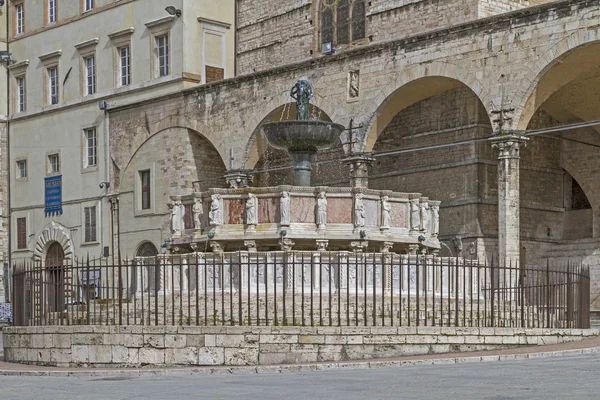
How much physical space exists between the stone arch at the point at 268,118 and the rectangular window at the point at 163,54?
4.81m

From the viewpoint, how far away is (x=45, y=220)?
39.1 metres

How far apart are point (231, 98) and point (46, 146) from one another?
951 cm

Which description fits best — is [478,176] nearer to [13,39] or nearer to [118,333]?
[118,333]

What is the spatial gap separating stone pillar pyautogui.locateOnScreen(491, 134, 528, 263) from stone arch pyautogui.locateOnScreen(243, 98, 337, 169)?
208 inches

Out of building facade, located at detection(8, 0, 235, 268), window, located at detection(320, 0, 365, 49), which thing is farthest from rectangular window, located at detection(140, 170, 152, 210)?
window, located at detection(320, 0, 365, 49)

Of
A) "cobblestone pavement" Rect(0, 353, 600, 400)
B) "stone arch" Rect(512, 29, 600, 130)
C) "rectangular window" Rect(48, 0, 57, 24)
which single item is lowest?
"cobblestone pavement" Rect(0, 353, 600, 400)

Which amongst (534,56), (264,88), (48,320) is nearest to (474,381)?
(48,320)

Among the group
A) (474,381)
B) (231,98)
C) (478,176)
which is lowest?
(474,381)

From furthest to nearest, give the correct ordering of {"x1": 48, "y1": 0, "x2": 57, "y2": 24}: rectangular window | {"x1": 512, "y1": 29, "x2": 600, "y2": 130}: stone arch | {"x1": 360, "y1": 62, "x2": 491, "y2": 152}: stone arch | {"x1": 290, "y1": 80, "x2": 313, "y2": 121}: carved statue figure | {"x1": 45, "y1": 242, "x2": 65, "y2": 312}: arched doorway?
{"x1": 48, "y1": 0, "x2": 57, "y2": 24}: rectangular window < {"x1": 360, "y1": 62, "x2": 491, "y2": 152}: stone arch < {"x1": 512, "y1": 29, "x2": 600, "y2": 130}: stone arch < {"x1": 290, "y1": 80, "x2": 313, "y2": 121}: carved statue figure < {"x1": 45, "y1": 242, "x2": 65, "y2": 312}: arched doorway

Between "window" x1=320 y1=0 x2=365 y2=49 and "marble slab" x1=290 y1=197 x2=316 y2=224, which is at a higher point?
"window" x1=320 y1=0 x2=365 y2=49

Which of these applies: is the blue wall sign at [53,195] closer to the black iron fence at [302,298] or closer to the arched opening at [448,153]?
the arched opening at [448,153]

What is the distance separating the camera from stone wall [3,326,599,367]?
14.2 m

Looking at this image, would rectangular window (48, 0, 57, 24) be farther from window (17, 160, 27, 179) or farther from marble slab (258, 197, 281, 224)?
marble slab (258, 197, 281, 224)

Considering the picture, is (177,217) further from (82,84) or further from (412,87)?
(82,84)
